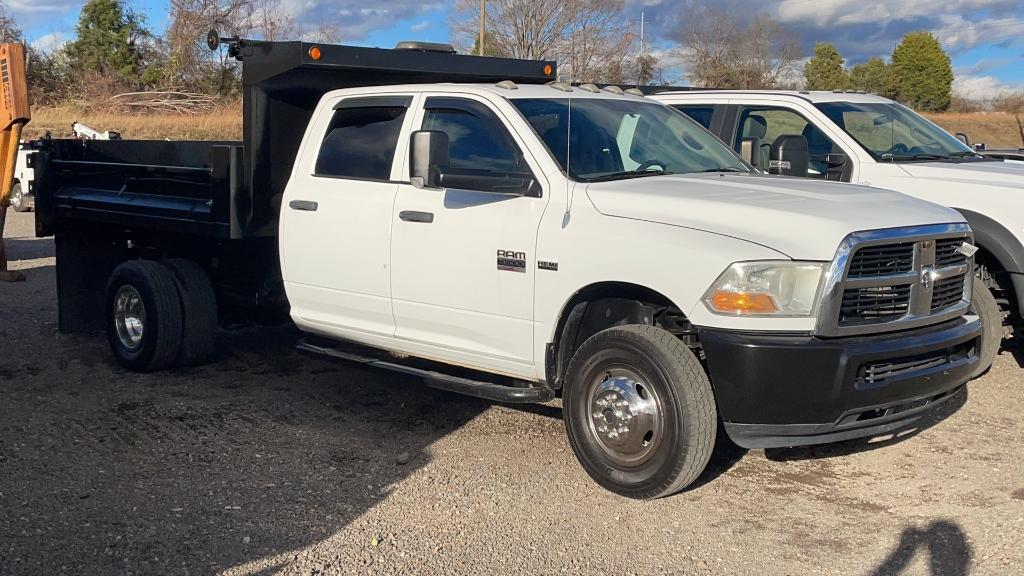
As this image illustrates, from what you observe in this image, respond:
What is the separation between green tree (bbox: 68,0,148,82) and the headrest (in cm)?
4234

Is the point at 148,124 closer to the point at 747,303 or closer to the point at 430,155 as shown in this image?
the point at 430,155

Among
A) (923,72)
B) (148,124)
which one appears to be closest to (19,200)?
(148,124)

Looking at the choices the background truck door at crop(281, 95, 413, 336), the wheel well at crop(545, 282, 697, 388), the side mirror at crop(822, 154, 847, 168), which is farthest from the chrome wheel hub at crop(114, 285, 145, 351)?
the side mirror at crop(822, 154, 847, 168)

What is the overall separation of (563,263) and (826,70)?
1860 inches

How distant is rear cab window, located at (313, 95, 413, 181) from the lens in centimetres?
634

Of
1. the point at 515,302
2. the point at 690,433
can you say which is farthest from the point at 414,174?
the point at 690,433

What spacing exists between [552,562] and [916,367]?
1991 millimetres

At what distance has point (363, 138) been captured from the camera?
257 inches

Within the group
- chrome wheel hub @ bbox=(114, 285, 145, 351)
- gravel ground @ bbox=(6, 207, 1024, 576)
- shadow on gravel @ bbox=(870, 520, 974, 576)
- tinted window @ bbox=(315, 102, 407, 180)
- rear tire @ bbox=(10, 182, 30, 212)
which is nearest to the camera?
shadow on gravel @ bbox=(870, 520, 974, 576)

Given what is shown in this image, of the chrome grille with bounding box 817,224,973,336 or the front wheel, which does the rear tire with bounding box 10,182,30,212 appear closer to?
the front wheel

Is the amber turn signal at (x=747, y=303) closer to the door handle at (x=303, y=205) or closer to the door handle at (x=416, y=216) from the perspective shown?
the door handle at (x=416, y=216)

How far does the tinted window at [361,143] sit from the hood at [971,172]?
13.1 ft

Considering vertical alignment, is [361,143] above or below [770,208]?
above

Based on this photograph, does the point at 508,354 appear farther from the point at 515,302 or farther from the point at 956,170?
the point at 956,170
